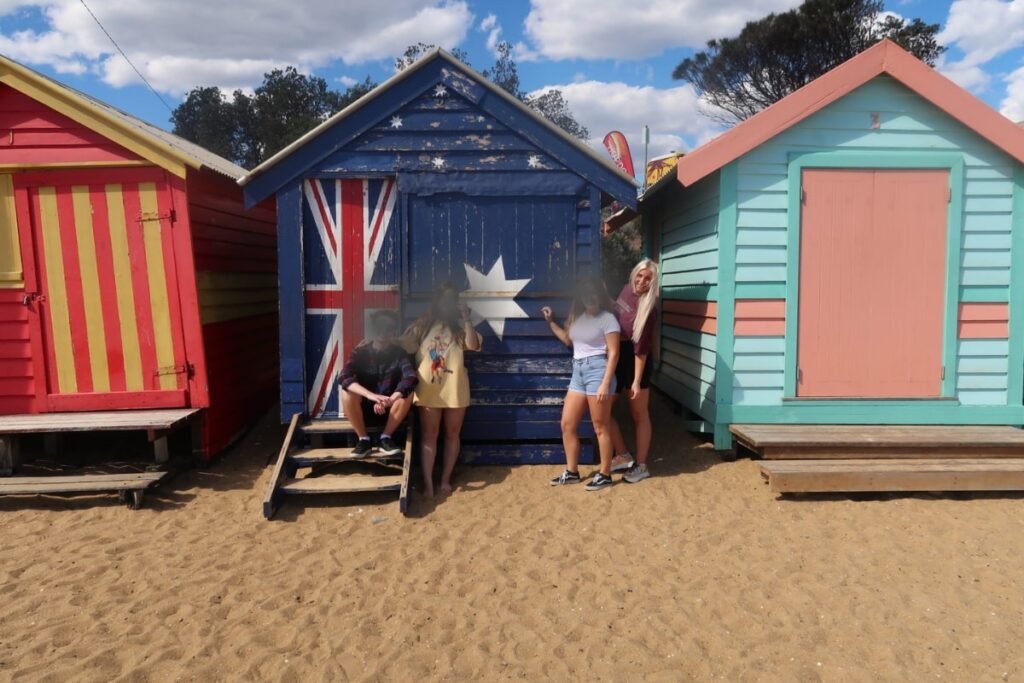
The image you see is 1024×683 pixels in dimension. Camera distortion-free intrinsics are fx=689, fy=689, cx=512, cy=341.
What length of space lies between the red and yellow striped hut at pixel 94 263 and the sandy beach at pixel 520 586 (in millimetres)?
1056

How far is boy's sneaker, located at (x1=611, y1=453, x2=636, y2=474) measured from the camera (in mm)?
5938

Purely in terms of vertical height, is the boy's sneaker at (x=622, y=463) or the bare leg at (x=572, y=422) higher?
the bare leg at (x=572, y=422)

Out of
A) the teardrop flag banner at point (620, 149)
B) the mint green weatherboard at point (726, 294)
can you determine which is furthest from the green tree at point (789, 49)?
the mint green weatherboard at point (726, 294)

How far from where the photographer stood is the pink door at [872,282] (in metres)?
6.11

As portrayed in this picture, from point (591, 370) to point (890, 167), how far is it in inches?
128

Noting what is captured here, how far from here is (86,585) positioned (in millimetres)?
4160

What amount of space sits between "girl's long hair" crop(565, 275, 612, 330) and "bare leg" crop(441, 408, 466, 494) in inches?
47.0

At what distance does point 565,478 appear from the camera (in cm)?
577

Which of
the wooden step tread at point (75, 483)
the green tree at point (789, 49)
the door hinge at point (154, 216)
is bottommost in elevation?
the wooden step tread at point (75, 483)

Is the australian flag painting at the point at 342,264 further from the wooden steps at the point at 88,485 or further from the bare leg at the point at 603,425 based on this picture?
the bare leg at the point at 603,425

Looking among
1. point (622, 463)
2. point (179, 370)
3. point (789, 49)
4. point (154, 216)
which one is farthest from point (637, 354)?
point (789, 49)

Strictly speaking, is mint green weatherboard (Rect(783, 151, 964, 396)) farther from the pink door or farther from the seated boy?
the seated boy

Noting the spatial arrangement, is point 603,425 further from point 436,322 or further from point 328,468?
point 328,468

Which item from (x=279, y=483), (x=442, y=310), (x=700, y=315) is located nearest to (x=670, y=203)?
(x=700, y=315)
